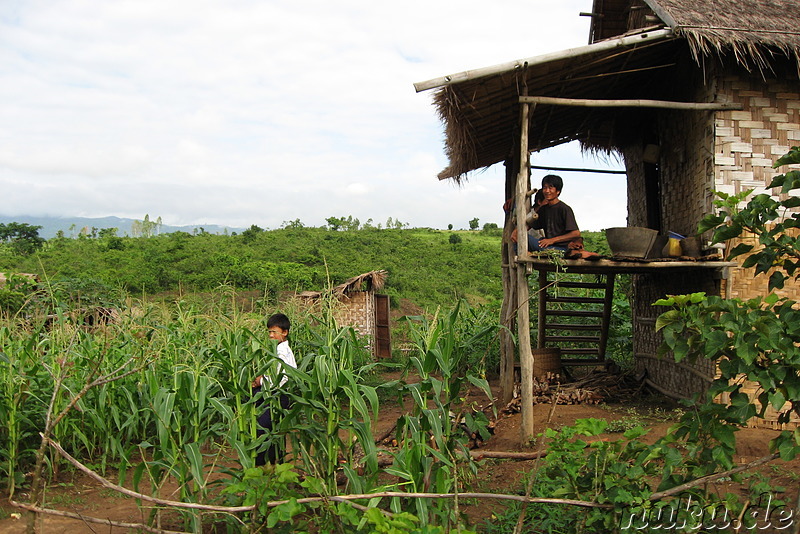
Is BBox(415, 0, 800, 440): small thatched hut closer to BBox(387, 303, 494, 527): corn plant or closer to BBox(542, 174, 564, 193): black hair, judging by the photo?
BBox(542, 174, 564, 193): black hair

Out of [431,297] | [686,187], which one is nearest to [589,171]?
[686,187]

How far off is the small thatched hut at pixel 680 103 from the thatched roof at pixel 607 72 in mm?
17

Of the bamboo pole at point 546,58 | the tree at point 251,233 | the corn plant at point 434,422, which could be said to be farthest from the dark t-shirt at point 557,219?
the tree at point 251,233

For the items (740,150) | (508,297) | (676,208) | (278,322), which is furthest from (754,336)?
(508,297)

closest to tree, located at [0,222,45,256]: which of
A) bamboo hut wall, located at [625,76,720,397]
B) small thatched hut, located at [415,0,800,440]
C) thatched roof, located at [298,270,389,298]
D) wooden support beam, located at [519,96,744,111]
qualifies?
thatched roof, located at [298,270,389,298]

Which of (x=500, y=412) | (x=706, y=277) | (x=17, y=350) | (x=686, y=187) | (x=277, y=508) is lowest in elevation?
(x=500, y=412)

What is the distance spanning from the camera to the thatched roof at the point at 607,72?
6.16 metres

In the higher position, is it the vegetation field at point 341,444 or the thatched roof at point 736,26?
the thatched roof at point 736,26

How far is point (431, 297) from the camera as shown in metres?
24.1

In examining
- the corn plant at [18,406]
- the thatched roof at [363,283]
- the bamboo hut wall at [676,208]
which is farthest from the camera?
the thatched roof at [363,283]

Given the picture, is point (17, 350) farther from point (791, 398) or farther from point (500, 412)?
point (791, 398)

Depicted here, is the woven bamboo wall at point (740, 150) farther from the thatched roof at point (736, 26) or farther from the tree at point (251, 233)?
the tree at point (251, 233)

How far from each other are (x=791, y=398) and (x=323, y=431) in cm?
252

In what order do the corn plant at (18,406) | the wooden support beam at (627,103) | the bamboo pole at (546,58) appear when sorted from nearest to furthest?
1. the corn plant at (18,406)
2. the bamboo pole at (546,58)
3. the wooden support beam at (627,103)
